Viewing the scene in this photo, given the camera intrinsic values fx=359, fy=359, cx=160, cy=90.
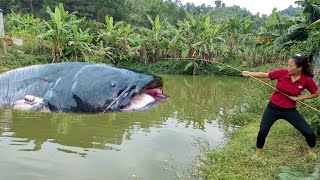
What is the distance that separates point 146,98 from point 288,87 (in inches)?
88.8

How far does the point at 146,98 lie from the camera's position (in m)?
5.43

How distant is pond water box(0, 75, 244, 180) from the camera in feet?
12.1

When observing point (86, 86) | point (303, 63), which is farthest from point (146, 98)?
point (303, 63)

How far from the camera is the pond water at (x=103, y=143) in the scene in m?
3.69

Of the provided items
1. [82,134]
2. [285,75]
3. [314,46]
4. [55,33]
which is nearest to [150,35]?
[55,33]

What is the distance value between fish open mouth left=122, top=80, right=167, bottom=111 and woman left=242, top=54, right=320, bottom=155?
6.06 feet

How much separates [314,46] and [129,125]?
3953mm

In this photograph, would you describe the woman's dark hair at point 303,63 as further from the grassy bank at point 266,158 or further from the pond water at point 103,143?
the pond water at point 103,143

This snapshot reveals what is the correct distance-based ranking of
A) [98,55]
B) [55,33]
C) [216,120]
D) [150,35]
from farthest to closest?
[150,35] < [98,55] < [55,33] < [216,120]

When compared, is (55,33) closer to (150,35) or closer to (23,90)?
(150,35)

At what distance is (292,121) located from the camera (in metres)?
3.88

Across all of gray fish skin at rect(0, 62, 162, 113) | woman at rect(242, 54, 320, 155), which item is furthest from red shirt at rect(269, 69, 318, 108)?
gray fish skin at rect(0, 62, 162, 113)

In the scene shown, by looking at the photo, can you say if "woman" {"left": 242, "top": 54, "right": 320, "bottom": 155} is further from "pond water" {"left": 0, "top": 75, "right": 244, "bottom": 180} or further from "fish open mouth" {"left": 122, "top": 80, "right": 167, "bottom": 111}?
"fish open mouth" {"left": 122, "top": 80, "right": 167, "bottom": 111}

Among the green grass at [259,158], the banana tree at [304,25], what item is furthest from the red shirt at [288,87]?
the banana tree at [304,25]
